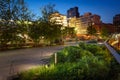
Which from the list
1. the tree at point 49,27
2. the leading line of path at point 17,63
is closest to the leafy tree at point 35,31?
the tree at point 49,27

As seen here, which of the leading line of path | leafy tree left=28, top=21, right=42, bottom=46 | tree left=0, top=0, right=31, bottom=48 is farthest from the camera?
leafy tree left=28, top=21, right=42, bottom=46

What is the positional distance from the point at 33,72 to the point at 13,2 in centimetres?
2161

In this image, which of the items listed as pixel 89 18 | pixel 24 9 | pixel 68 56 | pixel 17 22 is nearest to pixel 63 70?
pixel 68 56

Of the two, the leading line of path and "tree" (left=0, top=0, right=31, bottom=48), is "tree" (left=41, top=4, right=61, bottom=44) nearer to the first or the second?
"tree" (left=0, top=0, right=31, bottom=48)

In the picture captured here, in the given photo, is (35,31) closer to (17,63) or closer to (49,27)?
(49,27)

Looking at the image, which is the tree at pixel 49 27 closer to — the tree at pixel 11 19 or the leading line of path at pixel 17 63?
the tree at pixel 11 19

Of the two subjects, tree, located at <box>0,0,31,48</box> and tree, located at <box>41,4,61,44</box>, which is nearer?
tree, located at <box>0,0,31,48</box>

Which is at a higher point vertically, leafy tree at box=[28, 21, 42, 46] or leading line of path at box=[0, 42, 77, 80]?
leafy tree at box=[28, 21, 42, 46]

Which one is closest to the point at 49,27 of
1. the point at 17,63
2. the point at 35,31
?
the point at 35,31

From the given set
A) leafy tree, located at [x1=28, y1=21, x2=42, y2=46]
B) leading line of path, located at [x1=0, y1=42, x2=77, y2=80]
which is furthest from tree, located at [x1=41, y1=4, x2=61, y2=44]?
leading line of path, located at [x1=0, y1=42, x2=77, y2=80]

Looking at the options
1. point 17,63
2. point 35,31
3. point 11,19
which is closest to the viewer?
point 17,63

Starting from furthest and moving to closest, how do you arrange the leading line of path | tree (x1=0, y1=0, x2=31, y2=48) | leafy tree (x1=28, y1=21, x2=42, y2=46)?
1. leafy tree (x1=28, y1=21, x2=42, y2=46)
2. tree (x1=0, y1=0, x2=31, y2=48)
3. the leading line of path

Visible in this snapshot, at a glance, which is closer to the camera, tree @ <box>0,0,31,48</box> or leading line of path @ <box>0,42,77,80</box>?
leading line of path @ <box>0,42,77,80</box>

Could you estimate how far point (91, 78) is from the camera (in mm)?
8891
